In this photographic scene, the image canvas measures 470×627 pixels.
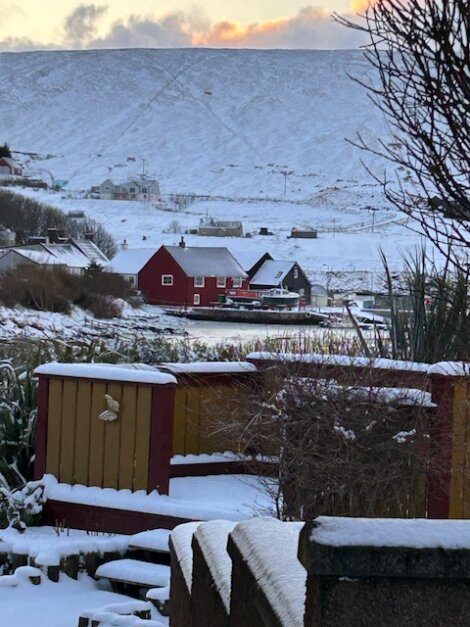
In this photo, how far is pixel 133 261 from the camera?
6938 centimetres

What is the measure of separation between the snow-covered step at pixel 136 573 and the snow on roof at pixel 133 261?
6176 centimetres

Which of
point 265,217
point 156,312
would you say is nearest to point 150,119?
point 265,217

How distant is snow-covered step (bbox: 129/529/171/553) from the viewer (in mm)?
6176

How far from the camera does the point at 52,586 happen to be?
19.6 ft

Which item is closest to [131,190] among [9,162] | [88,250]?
[9,162]

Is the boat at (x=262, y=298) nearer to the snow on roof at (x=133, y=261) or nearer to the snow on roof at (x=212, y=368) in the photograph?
the snow on roof at (x=133, y=261)

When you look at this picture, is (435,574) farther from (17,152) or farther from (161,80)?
(161,80)

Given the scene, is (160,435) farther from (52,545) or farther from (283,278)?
(283,278)

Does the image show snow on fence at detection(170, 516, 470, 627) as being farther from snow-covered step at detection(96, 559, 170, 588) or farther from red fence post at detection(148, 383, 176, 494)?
red fence post at detection(148, 383, 176, 494)

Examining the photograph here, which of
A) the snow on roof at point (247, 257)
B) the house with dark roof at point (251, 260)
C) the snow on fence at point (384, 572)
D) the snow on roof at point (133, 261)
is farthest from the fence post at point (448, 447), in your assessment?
the snow on roof at point (247, 257)

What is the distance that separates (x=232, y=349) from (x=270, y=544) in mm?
8382

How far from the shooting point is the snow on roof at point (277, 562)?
1.77 meters

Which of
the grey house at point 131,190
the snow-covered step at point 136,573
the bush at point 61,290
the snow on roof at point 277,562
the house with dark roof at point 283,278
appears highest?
the grey house at point 131,190

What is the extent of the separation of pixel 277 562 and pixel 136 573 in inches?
166
